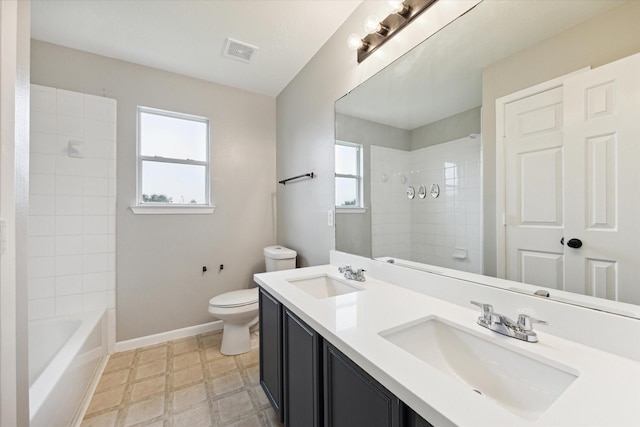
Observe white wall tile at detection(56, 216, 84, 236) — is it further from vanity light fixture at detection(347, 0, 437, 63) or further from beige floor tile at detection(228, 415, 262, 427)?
vanity light fixture at detection(347, 0, 437, 63)

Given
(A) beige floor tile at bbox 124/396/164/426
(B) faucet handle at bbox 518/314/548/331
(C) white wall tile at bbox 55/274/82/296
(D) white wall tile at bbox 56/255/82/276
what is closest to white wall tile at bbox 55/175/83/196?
(D) white wall tile at bbox 56/255/82/276

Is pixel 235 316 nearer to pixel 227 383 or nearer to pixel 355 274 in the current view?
pixel 227 383

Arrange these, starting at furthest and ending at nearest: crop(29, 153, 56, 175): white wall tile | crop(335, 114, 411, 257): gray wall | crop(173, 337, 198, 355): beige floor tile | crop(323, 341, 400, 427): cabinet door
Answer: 1. crop(173, 337, 198, 355): beige floor tile
2. crop(29, 153, 56, 175): white wall tile
3. crop(335, 114, 411, 257): gray wall
4. crop(323, 341, 400, 427): cabinet door

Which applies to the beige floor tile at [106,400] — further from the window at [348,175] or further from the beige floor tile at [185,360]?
the window at [348,175]

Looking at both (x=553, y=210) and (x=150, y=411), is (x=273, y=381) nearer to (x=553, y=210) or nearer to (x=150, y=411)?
(x=150, y=411)

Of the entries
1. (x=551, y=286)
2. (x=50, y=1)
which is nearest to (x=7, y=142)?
(x=50, y=1)

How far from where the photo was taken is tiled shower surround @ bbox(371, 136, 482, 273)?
42.3 inches

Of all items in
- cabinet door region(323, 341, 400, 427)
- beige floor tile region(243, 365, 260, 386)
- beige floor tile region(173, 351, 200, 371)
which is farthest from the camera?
beige floor tile region(173, 351, 200, 371)

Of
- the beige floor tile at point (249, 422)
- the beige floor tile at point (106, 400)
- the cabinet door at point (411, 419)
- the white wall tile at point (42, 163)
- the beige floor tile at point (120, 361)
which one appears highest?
the white wall tile at point (42, 163)

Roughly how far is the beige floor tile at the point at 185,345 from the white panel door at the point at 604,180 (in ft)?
8.40

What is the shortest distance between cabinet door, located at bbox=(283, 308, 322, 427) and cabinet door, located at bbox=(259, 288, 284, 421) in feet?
0.23

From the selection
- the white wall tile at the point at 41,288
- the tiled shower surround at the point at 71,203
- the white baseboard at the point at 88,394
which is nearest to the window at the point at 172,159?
the tiled shower surround at the point at 71,203

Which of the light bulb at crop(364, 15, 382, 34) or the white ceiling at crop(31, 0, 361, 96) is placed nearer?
the light bulb at crop(364, 15, 382, 34)

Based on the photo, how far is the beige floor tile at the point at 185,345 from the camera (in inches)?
87.6
